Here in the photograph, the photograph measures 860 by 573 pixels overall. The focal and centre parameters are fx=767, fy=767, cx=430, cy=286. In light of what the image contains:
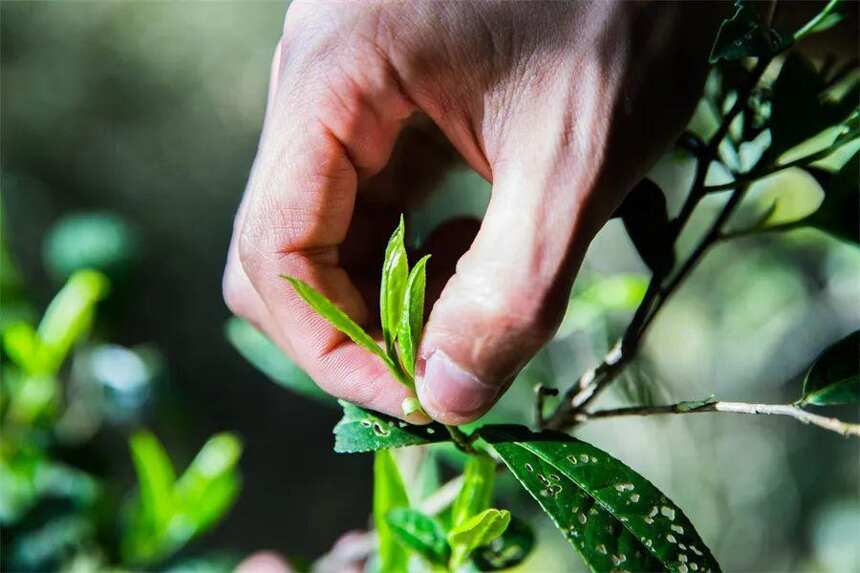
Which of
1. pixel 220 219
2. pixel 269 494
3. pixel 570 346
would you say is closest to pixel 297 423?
pixel 269 494

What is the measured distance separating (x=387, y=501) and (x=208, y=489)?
395mm

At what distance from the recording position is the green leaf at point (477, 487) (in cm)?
52

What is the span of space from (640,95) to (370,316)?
245 mm

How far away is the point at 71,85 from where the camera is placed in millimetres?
1679

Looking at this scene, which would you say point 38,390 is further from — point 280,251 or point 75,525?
point 280,251

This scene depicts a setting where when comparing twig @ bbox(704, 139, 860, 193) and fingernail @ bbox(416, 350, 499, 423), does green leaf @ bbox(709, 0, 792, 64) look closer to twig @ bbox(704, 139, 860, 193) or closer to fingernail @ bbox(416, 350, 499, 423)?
Result: twig @ bbox(704, 139, 860, 193)

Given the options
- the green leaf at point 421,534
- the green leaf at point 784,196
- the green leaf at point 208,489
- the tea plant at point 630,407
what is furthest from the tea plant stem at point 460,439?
the green leaf at point 784,196

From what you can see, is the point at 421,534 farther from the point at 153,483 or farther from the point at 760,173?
the point at 153,483

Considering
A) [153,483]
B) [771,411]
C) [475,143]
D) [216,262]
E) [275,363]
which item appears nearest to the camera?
[771,411]

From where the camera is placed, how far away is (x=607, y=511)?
0.41 meters

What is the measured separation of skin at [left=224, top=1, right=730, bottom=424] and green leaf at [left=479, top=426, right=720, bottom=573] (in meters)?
0.05

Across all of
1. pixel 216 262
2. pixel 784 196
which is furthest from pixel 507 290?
pixel 216 262

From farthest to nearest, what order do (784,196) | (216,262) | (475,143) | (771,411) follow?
(216,262) → (784,196) → (475,143) → (771,411)

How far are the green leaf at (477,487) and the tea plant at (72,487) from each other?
454 millimetres
